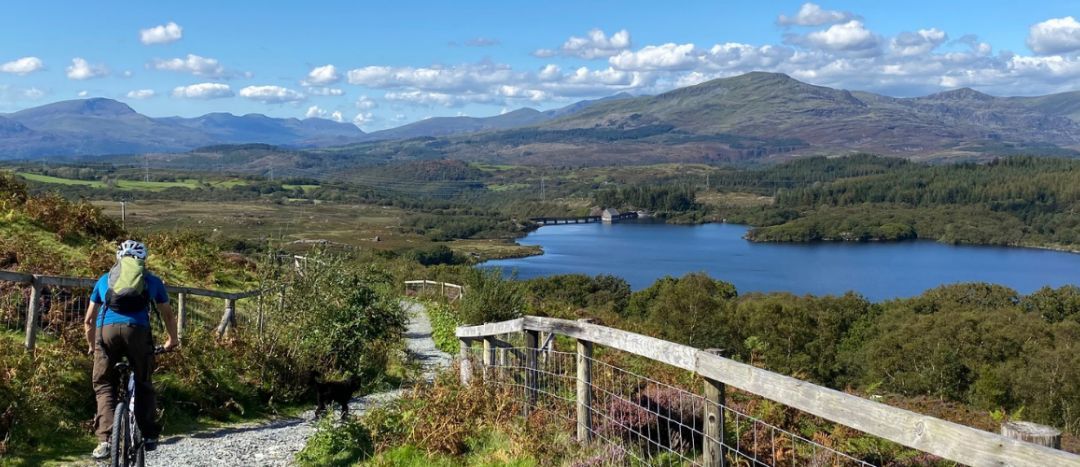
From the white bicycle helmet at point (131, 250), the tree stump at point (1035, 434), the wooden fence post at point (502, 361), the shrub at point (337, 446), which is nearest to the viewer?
the tree stump at point (1035, 434)

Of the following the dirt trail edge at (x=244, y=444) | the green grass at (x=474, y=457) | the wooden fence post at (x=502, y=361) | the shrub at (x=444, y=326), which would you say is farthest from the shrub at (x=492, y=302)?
the green grass at (x=474, y=457)

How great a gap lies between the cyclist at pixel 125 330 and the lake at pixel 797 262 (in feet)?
240

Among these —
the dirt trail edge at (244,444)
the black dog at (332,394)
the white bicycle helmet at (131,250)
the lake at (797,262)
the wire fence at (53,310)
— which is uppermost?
the white bicycle helmet at (131,250)

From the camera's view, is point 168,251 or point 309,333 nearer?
point 309,333

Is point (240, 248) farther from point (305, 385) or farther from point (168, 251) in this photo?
A: point (305, 385)

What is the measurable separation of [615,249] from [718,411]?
137 m

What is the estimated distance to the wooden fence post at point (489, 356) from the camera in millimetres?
7668

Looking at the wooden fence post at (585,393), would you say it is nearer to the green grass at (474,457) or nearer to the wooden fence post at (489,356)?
the green grass at (474,457)

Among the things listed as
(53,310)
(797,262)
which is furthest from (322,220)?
(53,310)

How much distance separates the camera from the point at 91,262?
13344 mm

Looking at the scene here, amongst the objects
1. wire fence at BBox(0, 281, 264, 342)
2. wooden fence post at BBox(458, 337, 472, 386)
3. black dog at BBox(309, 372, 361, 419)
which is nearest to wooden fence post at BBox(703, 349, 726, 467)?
wooden fence post at BBox(458, 337, 472, 386)

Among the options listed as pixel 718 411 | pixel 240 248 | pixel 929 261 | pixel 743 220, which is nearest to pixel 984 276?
pixel 929 261

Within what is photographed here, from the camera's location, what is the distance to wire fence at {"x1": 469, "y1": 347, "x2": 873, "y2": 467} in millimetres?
5883

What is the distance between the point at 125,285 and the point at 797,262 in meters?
126
